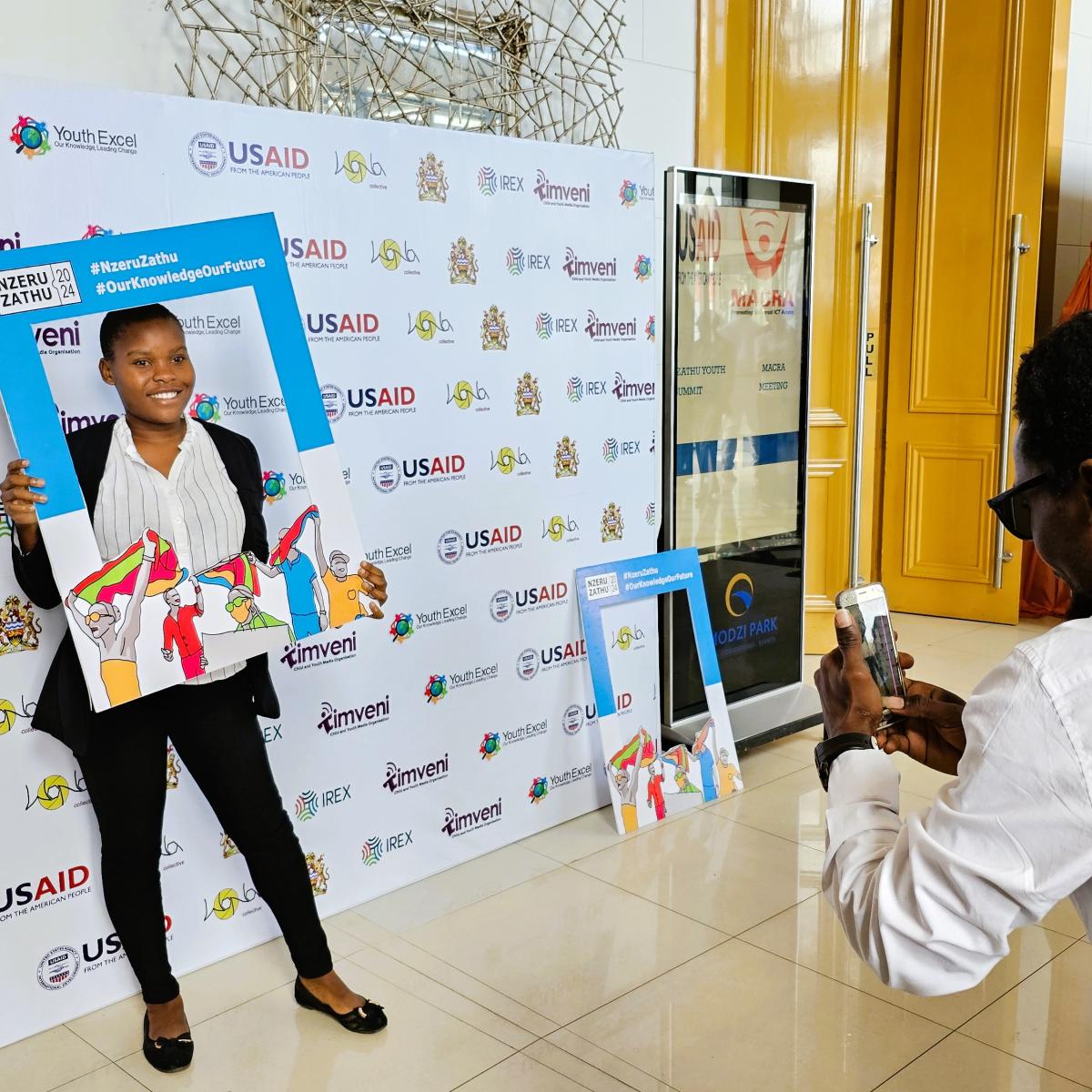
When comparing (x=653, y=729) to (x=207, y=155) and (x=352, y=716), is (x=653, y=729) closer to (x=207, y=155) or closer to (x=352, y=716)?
(x=352, y=716)

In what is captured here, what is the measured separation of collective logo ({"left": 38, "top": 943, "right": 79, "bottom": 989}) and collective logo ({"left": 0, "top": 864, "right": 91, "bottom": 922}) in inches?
4.3

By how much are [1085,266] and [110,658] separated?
4752 millimetres

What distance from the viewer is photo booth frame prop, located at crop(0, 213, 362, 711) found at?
2.02m

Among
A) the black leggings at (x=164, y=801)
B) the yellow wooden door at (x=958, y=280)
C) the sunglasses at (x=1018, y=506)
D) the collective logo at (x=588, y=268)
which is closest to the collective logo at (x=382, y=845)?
the black leggings at (x=164, y=801)

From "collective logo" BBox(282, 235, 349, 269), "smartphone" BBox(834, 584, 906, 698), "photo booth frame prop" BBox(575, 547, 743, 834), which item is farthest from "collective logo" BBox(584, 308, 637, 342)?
"smartphone" BBox(834, 584, 906, 698)

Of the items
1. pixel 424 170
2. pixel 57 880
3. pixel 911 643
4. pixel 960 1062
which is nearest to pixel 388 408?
pixel 424 170

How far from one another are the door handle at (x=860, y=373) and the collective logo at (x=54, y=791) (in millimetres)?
3234

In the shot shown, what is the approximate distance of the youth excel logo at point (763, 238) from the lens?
3734 millimetres

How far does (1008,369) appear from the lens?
5.16 meters

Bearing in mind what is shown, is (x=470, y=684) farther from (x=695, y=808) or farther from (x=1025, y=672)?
(x=1025, y=672)

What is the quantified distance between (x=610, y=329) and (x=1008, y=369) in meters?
2.73

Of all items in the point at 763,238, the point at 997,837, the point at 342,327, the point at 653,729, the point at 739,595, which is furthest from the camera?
the point at 739,595

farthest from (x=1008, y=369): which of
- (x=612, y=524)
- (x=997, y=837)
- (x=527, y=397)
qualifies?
(x=997, y=837)

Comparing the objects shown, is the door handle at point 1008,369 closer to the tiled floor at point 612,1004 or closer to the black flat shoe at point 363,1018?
the tiled floor at point 612,1004
